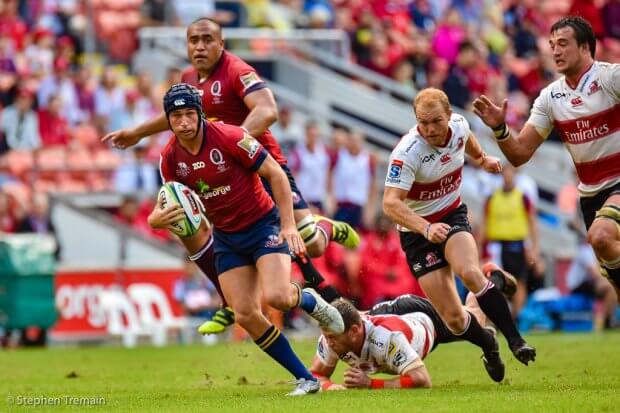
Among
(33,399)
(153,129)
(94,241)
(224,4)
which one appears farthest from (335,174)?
(33,399)

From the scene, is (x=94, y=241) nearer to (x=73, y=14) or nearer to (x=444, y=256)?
(x=73, y=14)

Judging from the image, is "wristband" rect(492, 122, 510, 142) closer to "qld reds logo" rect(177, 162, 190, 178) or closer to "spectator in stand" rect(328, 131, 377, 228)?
"qld reds logo" rect(177, 162, 190, 178)

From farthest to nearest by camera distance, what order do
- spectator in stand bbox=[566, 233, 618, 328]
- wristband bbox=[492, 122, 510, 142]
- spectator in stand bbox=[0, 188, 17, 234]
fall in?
spectator in stand bbox=[566, 233, 618, 328] → spectator in stand bbox=[0, 188, 17, 234] → wristband bbox=[492, 122, 510, 142]

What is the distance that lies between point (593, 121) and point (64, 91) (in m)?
13.1

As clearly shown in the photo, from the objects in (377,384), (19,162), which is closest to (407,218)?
(377,384)

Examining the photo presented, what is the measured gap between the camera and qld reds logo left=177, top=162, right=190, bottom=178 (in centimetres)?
1096

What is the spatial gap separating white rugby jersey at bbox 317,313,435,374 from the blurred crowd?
6.90m

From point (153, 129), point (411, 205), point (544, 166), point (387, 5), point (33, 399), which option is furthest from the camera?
point (387, 5)

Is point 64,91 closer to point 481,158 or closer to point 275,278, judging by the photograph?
point 481,158

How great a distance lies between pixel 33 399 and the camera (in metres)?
11.0

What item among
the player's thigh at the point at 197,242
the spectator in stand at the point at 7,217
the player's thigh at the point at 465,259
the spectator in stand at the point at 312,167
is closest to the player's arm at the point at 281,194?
the player's thigh at the point at 465,259

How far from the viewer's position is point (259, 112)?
474 inches

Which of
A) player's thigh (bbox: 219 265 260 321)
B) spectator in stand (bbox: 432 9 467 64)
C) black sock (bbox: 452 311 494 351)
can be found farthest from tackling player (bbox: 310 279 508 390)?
spectator in stand (bbox: 432 9 467 64)

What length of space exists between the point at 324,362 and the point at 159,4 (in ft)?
50.6
